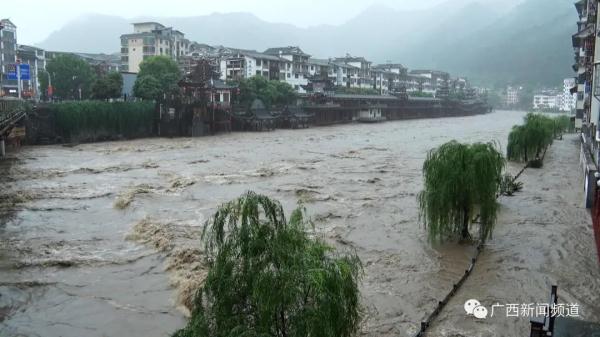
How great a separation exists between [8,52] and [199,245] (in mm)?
72039

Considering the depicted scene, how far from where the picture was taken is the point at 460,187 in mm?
15750

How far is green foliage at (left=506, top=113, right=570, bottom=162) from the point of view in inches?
1373

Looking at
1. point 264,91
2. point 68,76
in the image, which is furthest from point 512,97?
point 68,76

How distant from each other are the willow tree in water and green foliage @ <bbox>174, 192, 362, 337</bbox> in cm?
981

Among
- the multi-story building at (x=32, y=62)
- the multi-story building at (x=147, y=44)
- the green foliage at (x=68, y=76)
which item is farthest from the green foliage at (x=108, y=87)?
the multi-story building at (x=147, y=44)

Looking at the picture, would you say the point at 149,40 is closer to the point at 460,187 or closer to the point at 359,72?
the point at 359,72

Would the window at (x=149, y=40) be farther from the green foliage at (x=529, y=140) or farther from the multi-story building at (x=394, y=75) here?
the green foliage at (x=529, y=140)

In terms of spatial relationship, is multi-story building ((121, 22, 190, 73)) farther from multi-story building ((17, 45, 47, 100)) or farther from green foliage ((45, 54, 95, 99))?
green foliage ((45, 54, 95, 99))

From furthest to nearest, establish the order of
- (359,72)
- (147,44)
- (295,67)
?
(359,72) → (295,67) → (147,44)

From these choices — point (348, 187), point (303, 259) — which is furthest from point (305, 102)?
point (303, 259)

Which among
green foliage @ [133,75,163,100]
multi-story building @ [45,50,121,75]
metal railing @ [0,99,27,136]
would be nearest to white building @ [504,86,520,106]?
multi-story building @ [45,50,121,75]

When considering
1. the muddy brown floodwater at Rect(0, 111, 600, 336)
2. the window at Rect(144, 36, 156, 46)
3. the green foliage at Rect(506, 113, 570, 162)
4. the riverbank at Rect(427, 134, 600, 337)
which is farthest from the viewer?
the window at Rect(144, 36, 156, 46)

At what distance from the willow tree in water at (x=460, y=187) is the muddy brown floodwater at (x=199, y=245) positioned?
927mm

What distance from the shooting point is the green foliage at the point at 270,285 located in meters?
5.88
